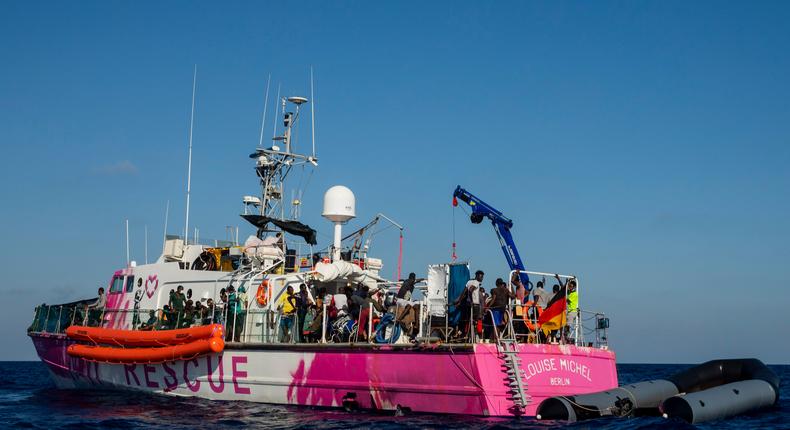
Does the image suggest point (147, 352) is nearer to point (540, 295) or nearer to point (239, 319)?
point (239, 319)

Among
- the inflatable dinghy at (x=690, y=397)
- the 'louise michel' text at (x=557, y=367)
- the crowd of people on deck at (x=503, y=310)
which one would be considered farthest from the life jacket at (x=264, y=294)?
the inflatable dinghy at (x=690, y=397)

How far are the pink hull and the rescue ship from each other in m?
0.03

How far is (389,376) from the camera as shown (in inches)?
631

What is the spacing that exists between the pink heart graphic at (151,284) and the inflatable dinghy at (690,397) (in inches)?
465

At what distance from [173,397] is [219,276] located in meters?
3.20

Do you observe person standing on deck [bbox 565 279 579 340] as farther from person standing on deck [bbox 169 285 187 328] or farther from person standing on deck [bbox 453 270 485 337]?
person standing on deck [bbox 169 285 187 328]

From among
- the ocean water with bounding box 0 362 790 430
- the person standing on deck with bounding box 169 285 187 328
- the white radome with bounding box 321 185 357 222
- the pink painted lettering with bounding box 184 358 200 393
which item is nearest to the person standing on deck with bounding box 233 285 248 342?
the pink painted lettering with bounding box 184 358 200 393

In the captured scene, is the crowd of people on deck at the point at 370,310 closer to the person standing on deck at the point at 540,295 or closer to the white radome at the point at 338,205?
the person standing on deck at the point at 540,295

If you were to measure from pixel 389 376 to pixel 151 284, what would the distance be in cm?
934

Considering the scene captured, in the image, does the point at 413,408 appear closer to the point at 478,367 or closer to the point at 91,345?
the point at 478,367

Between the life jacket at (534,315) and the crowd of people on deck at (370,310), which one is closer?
the crowd of people on deck at (370,310)

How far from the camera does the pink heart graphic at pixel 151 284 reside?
2245cm

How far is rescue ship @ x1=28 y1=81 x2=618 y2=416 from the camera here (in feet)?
50.5

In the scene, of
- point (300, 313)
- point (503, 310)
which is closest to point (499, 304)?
point (503, 310)
